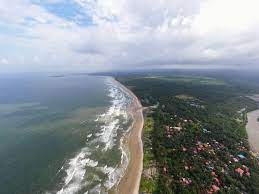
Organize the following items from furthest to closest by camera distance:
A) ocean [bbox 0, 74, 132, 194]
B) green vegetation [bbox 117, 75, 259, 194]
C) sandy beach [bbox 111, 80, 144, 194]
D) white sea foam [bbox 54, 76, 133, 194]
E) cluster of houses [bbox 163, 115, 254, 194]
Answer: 1. cluster of houses [bbox 163, 115, 254, 194]
2. green vegetation [bbox 117, 75, 259, 194]
3. ocean [bbox 0, 74, 132, 194]
4. white sea foam [bbox 54, 76, 133, 194]
5. sandy beach [bbox 111, 80, 144, 194]

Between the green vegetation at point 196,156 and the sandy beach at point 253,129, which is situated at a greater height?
the green vegetation at point 196,156

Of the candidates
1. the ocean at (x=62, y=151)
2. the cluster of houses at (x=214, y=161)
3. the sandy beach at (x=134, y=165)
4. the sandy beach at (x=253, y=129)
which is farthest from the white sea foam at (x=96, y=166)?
the sandy beach at (x=253, y=129)

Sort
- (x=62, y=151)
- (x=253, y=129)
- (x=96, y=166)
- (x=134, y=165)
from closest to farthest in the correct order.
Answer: (x=96, y=166)
(x=134, y=165)
(x=62, y=151)
(x=253, y=129)

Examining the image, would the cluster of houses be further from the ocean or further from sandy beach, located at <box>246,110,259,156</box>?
the ocean

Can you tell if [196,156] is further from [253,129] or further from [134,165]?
[253,129]

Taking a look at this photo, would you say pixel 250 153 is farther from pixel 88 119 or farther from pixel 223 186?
pixel 88 119

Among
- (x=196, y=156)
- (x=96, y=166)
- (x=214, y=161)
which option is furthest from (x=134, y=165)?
(x=214, y=161)

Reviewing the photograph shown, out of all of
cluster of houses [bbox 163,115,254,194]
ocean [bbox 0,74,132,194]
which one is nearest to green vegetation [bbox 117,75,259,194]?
cluster of houses [bbox 163,115,254,194]

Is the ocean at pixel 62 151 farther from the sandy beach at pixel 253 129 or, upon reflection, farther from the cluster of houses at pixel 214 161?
the sandy beach at pixel 253 129

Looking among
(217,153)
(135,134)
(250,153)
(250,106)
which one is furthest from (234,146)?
(250,106)
